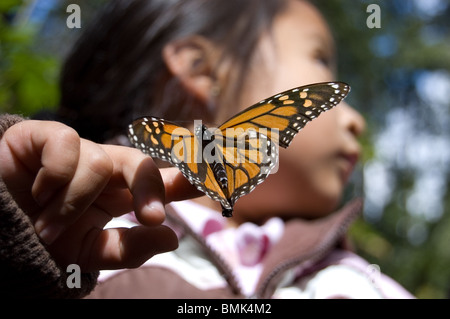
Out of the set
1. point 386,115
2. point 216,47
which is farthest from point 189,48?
point 386,115

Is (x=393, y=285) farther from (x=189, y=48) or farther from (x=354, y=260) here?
(x=189, y=48)

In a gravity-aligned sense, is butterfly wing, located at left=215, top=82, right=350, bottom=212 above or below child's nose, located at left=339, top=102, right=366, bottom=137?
above

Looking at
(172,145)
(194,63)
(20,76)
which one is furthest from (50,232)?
(20,76)

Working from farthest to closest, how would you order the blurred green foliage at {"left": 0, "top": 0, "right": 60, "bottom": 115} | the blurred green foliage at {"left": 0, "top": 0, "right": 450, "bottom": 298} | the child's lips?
1. the blurred green foliage at {"left": 0, "top": 0, "right": 450, "bottom": 298}
2. the blurred green foliage at {"left": 0, "top": 0, "right": 60, "bottom": 115}
3. the child's lips

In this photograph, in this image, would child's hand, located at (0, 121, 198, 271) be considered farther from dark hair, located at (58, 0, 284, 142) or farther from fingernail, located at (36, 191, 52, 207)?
dark hair, located at (58, 0, 284, 142)

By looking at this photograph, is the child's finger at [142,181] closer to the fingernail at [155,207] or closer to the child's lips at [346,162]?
the fingernail at [155,207]

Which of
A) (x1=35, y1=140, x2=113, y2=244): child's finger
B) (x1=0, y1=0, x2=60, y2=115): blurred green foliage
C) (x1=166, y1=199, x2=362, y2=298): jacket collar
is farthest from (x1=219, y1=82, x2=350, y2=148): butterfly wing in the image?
(x1=0, y1=0, x2=60, y2=115): blurred green foliage
